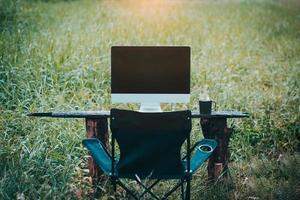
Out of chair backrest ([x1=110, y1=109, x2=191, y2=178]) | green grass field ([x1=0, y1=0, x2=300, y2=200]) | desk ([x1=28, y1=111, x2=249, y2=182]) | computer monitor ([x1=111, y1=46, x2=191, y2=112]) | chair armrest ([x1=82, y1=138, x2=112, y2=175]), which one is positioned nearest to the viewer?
chair backrest ([x1=110, y1=109, x2=191, y2=178])

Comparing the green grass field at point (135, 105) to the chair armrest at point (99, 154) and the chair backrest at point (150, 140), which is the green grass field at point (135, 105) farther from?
the chair backrest at point (150, 140)

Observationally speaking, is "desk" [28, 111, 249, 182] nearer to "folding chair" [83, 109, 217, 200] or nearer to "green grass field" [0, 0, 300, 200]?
"green grass field" [0, 0, 300, 200]

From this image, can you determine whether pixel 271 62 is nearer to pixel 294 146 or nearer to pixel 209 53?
pixel 209 53

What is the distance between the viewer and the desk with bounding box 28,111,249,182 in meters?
3.93

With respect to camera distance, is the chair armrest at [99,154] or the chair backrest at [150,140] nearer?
the chair backrest at [150,140]

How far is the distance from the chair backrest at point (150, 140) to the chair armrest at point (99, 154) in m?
0.09

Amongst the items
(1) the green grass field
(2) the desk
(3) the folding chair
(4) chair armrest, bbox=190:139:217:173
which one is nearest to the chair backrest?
(3) the folding chair

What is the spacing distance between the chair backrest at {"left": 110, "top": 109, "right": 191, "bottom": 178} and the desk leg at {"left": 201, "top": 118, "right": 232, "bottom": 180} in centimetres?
62

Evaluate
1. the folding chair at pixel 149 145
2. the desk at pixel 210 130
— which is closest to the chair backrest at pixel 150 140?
the folding chair at pixel 149 145

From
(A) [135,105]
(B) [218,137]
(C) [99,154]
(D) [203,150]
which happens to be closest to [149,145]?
(C) [99,154]

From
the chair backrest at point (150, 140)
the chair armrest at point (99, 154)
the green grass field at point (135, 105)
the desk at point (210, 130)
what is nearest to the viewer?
the chair backrest at point (150, 140)

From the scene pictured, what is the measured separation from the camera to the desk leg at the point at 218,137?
409cm

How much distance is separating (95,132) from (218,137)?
837 mm

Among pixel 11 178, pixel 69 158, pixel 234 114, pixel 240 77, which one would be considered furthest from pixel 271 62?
pixel 11 178
